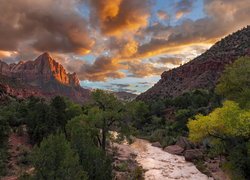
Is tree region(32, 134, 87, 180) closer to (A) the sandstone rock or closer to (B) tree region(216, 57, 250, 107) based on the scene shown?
(B) tree region(216, 57, 250, 107)

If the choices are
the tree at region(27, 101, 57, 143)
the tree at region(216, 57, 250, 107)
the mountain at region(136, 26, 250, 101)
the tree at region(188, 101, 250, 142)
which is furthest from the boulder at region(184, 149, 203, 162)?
the mountain at region(136, 26, 250, 101)

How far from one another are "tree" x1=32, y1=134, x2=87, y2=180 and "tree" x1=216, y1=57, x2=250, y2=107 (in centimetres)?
2254

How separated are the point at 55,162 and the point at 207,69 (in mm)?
126486

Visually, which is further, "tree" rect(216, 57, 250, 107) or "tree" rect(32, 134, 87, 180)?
"tree" rect(216, 57, 250, 107)

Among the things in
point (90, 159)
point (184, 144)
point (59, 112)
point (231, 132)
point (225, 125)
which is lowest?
point (184, 144)

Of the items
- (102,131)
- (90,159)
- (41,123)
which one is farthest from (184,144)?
(90,159)

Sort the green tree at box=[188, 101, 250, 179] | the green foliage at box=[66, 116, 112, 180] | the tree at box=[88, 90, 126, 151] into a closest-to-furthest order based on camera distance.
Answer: the green foliage at box=[66, 116, 112, 180] → the green tree at box=[188, 101, 250, 179] → the tree at box=[88, 90, 126, 151]

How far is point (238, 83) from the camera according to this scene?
38781 millimetres

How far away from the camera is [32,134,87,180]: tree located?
19.1 m

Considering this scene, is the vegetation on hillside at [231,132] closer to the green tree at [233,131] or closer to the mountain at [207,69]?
the green tree at [233,131]

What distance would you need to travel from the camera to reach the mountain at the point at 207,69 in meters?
128

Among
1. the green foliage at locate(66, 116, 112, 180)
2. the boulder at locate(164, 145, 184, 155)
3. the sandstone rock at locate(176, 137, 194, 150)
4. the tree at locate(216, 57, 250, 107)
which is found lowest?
the boulder at locate(164, 145, 184, 155)

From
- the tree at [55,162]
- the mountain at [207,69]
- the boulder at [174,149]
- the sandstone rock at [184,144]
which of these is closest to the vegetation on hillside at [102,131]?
the tree at [55,162]

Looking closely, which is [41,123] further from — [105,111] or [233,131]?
[233,131]
